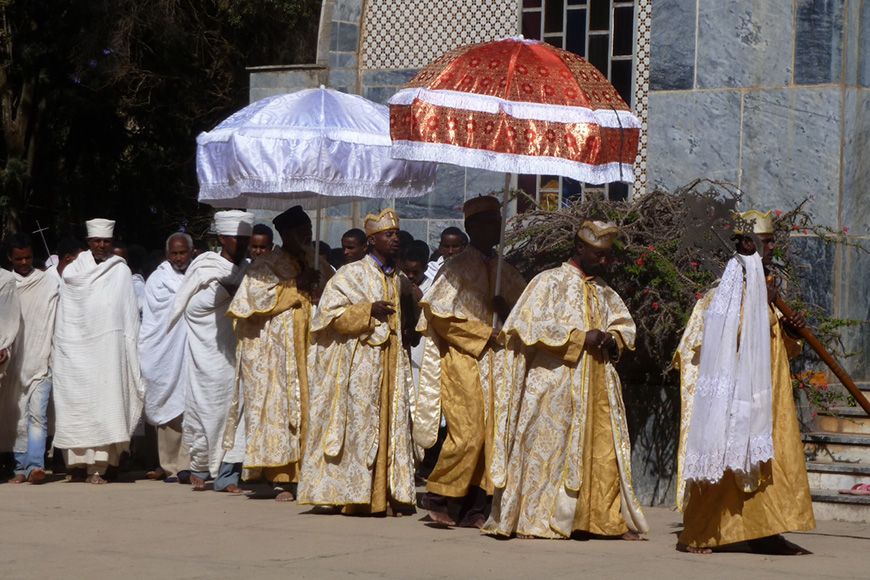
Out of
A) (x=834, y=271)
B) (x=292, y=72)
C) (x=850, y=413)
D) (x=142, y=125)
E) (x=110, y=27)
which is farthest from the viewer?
(x=142, y=125)

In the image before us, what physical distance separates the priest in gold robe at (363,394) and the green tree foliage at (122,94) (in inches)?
395

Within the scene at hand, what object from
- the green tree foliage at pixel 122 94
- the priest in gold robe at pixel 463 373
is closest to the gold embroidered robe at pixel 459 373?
the priest in gold robe at pixel 463 373

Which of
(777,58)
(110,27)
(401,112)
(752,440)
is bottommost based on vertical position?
(752,440)

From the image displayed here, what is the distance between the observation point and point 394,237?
10.1 m

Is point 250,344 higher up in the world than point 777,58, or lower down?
lower down

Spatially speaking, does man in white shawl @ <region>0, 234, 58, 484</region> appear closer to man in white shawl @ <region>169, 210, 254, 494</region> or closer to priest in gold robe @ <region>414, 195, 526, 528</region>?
man in white shawl @ <region>169, 210, 254, 494</region>

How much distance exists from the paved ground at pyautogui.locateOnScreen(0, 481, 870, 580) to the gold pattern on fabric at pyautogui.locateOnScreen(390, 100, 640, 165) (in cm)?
221

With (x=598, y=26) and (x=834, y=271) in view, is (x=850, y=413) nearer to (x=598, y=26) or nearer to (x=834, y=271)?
(x=834, y=271)

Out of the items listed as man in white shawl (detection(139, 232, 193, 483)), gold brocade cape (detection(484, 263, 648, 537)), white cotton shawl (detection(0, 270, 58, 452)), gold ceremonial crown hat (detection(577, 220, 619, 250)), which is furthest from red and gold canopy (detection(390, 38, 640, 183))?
white cotton shawl (detection(0, 270, 58, 452))

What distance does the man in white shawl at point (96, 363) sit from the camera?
39.2 feet

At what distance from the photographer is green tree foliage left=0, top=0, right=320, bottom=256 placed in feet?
65.2

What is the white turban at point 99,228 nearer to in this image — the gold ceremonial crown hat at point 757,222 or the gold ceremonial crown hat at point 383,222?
the gold ceremonial crown hat at point 383,222

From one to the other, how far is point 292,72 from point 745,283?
7.48m

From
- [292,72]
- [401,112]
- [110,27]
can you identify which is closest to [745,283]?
[401,112]
